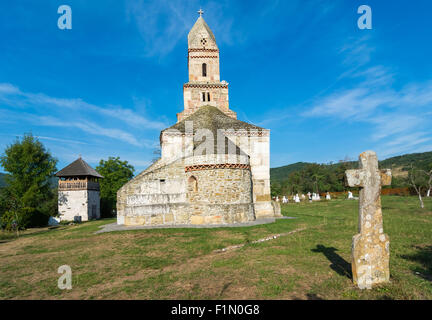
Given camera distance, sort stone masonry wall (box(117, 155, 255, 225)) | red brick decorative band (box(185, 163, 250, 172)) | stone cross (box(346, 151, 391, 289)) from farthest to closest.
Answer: red brick decorative band (box(185, 163, 250, 172)) < stone masonry wall (box(117, 155, 255, 225)) < stone cross (box(346, 151, 391, 289))

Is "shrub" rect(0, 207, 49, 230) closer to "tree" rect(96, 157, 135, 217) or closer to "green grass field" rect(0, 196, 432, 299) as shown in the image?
"tree" rect(96, 157, 135, 217)

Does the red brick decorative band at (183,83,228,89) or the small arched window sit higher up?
the red brick decorative band at (183,83,228,89)

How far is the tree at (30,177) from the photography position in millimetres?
24933

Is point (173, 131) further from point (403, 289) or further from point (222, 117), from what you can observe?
point (403, 289)

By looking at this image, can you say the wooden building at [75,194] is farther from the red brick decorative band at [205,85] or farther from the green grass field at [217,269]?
the green grass field at [217,269]

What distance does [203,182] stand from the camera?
15.6m

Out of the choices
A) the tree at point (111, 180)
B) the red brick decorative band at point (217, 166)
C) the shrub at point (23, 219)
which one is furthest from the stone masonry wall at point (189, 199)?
the tree at point (111, 180)

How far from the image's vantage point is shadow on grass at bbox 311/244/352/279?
17.5ft

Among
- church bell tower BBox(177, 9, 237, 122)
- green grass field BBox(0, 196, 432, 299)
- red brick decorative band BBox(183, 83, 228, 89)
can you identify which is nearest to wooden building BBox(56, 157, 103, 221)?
church bell tower BBox(177, 9, 237, 122)

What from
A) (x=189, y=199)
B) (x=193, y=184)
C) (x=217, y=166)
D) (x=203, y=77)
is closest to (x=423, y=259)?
(x=217, y=166)

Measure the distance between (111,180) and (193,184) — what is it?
29.4 m

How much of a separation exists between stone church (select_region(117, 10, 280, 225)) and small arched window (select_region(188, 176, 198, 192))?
7 cm

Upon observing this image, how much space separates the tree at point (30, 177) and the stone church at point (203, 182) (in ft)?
49.0

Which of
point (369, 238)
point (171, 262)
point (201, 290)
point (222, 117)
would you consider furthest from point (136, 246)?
point (222, 117)
